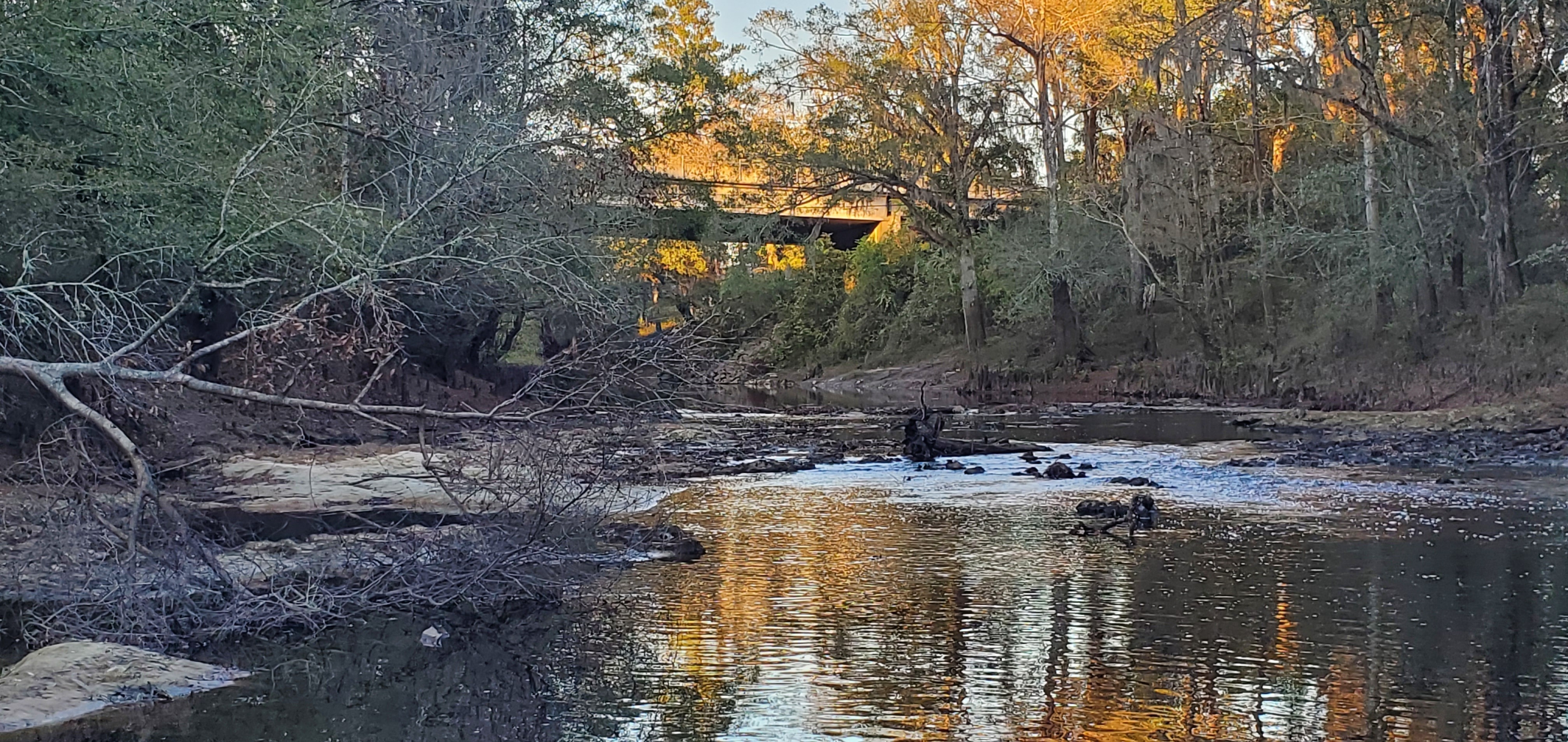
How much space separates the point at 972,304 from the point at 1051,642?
113ft

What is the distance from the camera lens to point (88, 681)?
26.7 feet

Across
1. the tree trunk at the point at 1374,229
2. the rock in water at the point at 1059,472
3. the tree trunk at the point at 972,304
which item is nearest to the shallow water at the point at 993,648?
the rock in water at the point at 1059,472

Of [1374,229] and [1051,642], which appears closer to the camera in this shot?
[1051,642]

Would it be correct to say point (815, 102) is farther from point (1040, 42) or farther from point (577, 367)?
point (577, 367)

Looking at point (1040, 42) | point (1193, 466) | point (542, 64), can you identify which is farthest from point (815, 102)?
point (1193, 466)

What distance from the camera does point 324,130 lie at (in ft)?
56.1

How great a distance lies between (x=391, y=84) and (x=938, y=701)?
38.0ft

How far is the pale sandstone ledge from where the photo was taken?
303 inches

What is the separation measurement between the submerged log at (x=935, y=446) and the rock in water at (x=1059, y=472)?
2462mm

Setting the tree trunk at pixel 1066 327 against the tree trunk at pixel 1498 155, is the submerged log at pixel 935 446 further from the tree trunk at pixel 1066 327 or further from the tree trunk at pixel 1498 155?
the tree trunk at pixel 1066 327

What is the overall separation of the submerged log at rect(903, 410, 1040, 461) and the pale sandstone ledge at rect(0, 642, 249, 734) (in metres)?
13.4

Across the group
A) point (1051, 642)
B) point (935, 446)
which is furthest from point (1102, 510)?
point (935, 446)

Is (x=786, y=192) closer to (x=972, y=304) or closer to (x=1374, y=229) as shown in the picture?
(x=972, y=304)

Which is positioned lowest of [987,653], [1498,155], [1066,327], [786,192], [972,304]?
[987,653]
